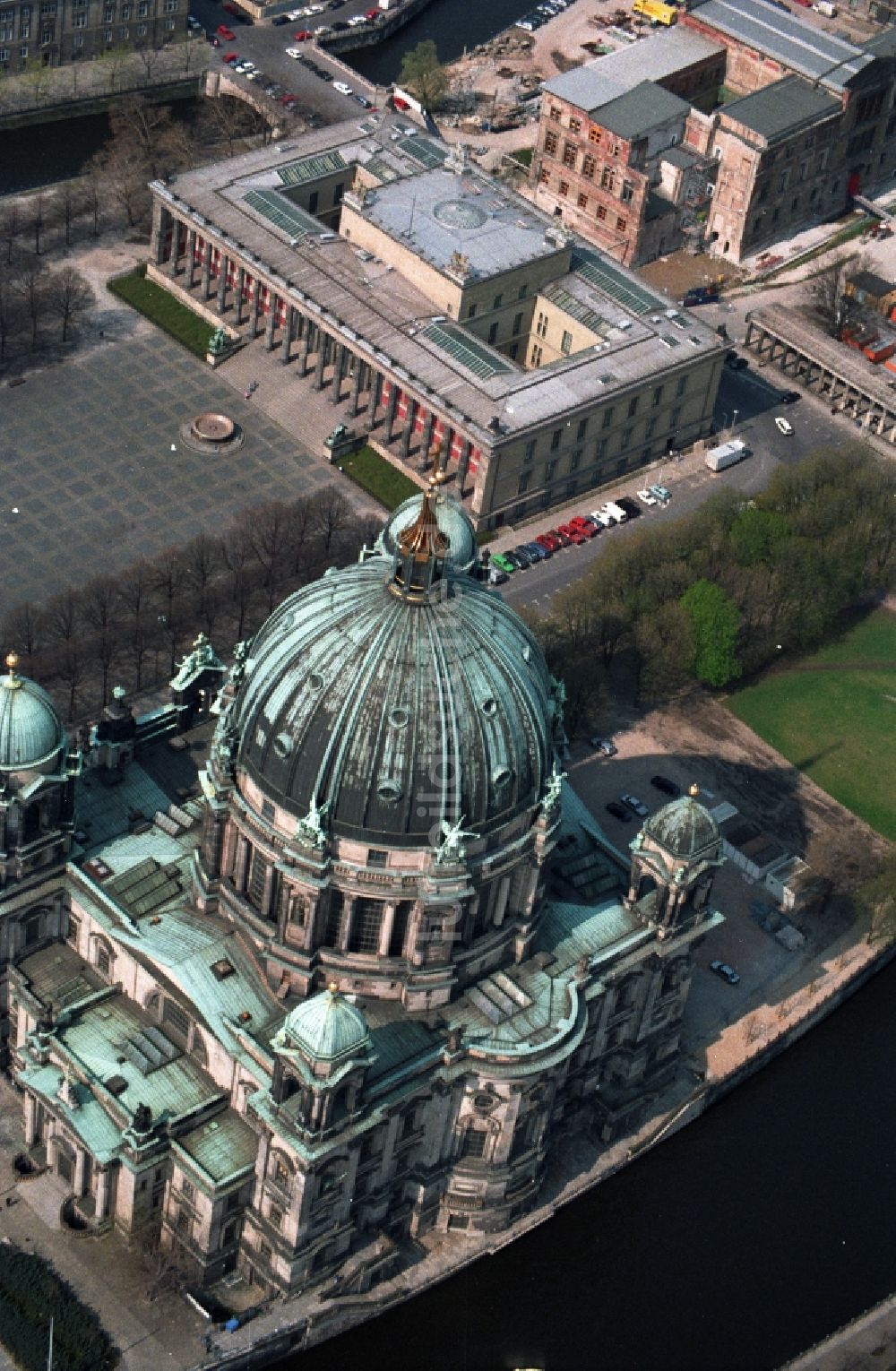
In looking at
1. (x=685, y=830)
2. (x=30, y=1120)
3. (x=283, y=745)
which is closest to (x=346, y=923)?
(x=283, y=745)

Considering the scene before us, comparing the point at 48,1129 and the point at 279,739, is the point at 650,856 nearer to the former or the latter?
the point at 279,739

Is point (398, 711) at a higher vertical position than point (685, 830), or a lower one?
higher

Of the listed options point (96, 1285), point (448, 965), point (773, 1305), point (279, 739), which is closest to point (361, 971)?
point (448, 965)

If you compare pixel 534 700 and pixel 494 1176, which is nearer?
pixel 534 700

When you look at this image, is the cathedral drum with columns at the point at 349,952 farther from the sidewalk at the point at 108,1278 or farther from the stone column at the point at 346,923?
the sidewalk at the point at 108,1278

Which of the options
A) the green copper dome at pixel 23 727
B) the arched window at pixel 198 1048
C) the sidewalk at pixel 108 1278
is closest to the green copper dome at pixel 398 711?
the green copper dome at pixel 23 727

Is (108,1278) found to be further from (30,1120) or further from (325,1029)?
(325,1029)
